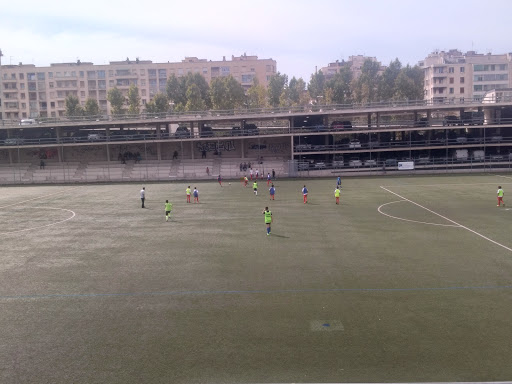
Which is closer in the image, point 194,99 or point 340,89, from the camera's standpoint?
point 194,99

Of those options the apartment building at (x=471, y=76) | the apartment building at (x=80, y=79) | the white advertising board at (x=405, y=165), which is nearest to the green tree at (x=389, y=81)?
the apartment building at (x=471, y=76)

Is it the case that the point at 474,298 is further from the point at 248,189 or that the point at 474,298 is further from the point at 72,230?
the point at 248,189

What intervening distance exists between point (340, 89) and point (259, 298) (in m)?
72.2

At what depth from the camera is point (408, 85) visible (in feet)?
255

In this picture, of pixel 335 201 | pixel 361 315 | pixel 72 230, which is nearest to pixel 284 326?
pixel 361 315

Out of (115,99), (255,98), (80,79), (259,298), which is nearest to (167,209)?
(259,298)

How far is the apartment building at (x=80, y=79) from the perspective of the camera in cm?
10200

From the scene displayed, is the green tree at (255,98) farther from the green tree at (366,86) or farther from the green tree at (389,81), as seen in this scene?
the green tree at (389,81)

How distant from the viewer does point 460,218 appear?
26.3 metres

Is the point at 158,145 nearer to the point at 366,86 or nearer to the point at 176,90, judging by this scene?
the point at 176,90

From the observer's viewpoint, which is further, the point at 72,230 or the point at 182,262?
the point at 72,230

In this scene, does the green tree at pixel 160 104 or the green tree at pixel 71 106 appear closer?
the green tree at pixel 160 104

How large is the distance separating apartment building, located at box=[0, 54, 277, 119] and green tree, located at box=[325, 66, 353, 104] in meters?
24.4

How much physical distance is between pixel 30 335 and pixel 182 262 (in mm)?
7371
